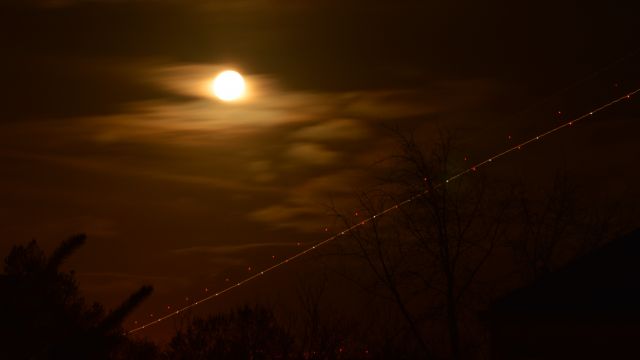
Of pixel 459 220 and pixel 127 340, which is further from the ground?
pixel 459 220

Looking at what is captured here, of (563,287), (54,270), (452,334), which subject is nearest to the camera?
(54,270)

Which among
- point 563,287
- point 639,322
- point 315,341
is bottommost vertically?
point 639,322

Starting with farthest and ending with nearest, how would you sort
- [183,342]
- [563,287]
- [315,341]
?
[315,341]
[183,342]
[563,287]

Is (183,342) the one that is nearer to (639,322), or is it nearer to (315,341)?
(315,341)

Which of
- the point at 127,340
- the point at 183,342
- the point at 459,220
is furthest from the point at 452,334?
the point at 127,340

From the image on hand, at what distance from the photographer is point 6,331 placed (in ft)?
15.9

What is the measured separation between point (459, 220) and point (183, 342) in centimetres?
693

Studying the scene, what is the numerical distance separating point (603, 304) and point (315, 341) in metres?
10.2

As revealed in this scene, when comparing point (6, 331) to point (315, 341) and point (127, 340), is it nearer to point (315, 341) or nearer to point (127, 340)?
point (127, 340)

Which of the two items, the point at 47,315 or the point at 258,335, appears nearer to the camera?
the point at 47,315

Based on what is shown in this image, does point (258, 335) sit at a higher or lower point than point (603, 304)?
higher

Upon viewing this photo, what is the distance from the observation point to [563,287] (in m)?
14.6

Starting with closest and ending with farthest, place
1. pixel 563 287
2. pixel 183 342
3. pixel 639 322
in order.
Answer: pixel 639 322, pixel 563 287, pixel 183 342

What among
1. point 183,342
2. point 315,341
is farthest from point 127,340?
point 315,341
